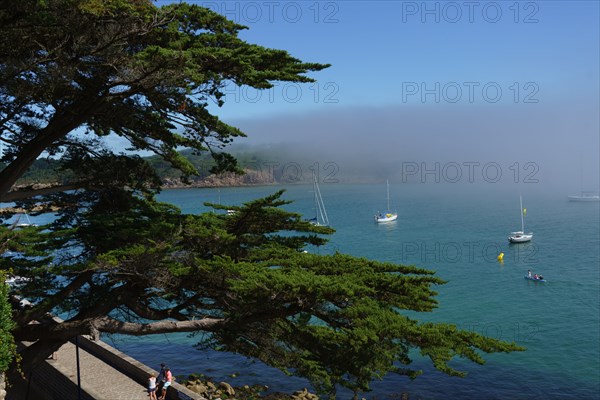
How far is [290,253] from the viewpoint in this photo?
8.91 m

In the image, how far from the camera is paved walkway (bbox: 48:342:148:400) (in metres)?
12.4

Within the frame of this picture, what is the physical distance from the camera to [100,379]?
528 inches

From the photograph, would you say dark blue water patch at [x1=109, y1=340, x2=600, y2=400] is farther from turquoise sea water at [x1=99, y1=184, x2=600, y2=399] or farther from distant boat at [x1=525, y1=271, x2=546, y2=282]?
distant boat at [x1=525, y1=271, x2=546, y2=282]

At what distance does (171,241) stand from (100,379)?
6.91 metres

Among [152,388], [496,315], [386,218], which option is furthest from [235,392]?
[386,218]

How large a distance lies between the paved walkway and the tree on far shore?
2.81m

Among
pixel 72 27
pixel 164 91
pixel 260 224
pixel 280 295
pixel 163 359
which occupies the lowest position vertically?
pixel 163 359

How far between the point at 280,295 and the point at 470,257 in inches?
1443

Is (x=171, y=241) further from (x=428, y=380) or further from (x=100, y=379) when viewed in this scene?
(x=428, y=380)

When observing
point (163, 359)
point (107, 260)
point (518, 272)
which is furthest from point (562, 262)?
point (107, 260)

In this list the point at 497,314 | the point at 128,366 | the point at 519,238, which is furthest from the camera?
the point at 519,238

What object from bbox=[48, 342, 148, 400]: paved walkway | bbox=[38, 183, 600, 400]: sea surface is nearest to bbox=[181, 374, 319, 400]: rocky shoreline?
bbox=[38, 183, 600, 400]: sea surface

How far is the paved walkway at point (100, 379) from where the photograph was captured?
1238 cm

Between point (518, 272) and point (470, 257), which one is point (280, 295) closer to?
point (518, 272)
